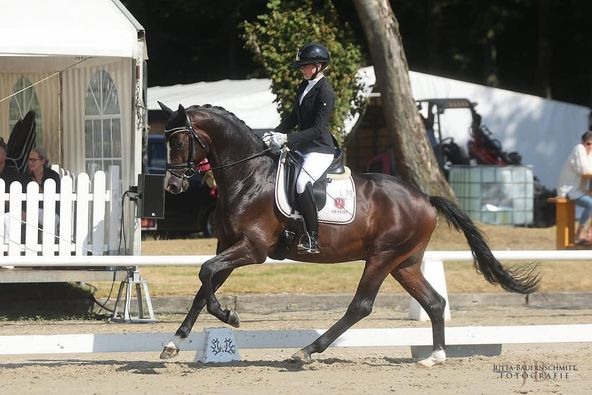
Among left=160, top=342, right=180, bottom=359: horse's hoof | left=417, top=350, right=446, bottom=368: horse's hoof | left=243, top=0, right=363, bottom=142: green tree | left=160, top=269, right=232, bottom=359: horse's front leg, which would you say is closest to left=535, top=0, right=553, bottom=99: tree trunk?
left=243, top=0, right=363, bottom=142: green tree

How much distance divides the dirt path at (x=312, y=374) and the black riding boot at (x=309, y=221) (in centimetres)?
95

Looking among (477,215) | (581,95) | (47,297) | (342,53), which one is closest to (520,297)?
(47,297)

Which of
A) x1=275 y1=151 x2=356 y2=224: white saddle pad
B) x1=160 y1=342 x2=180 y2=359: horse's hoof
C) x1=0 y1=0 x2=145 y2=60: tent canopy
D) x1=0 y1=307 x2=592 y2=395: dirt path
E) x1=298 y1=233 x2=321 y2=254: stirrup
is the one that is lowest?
x1=0 y1=307 x2=592 y2=395: dirt path

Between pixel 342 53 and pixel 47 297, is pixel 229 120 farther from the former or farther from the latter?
pixel 342 53

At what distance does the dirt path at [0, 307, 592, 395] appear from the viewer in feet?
26.6

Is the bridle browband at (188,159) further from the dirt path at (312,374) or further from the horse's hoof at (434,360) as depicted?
the horse's hoof at (434,360)

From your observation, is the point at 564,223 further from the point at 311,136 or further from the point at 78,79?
the point at 311,136

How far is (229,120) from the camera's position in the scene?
9125mm

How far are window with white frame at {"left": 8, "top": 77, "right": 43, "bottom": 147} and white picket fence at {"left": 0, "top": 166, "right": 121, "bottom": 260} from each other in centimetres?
240

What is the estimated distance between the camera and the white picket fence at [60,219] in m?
12.3

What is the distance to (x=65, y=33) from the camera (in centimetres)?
1192

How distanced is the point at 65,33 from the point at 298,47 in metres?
7.94

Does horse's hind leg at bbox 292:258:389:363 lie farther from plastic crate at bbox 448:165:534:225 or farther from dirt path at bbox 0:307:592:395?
plastic crate at bbox 448:165:534:225

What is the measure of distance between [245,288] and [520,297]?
329cm
